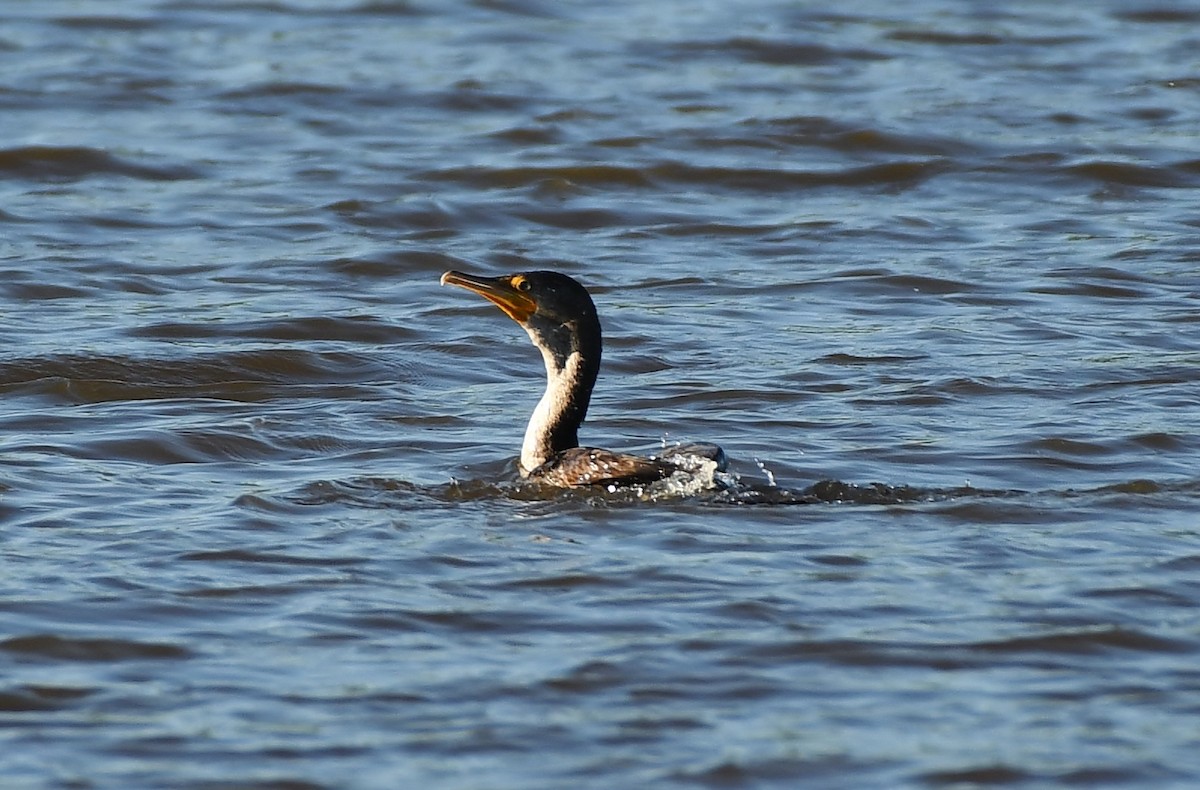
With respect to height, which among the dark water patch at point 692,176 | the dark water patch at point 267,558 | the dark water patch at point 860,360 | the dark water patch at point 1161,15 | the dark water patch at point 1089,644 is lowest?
the dark water patch at point 860,360

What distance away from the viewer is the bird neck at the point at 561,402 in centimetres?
898

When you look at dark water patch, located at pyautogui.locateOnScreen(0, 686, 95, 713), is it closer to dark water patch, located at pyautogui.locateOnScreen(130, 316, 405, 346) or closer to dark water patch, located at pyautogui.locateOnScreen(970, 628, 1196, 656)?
dark water patch, located at pyautogui.locateOnScreen(970, 628, 1196, 656)

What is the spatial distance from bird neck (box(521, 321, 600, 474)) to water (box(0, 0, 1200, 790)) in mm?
294

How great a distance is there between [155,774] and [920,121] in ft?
42.4

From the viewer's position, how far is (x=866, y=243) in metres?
14.2

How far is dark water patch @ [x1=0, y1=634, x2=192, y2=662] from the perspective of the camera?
21.9ft

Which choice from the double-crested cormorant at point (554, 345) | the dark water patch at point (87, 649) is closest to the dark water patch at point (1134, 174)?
the double-crested cormorant at point (554, 345)

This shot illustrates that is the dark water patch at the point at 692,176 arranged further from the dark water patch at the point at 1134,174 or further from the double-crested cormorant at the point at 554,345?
the double-crested cormorant at the point at 554,345

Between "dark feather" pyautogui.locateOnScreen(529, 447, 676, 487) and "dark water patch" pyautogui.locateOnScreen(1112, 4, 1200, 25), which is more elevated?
"dark water patch" pyautogui.locateOnScreen(1112, 4, 1200, 25)

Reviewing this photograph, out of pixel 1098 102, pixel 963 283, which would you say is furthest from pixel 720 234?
pixel 1098 102

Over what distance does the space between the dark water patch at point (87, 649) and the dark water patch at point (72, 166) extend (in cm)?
959

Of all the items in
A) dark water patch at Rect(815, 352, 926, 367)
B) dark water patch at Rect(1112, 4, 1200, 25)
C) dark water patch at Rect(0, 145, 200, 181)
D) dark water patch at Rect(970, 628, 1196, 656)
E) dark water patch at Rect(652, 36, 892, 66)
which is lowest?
dark water patch at Rect(815, 352, 926, 367)

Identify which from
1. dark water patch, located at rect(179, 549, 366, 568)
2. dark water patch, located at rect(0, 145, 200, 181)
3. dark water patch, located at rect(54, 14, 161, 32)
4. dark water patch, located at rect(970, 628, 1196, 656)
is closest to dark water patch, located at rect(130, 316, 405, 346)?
dark water patch, located at rect(179, 549, 366, 568)

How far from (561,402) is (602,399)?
1.53 metres
